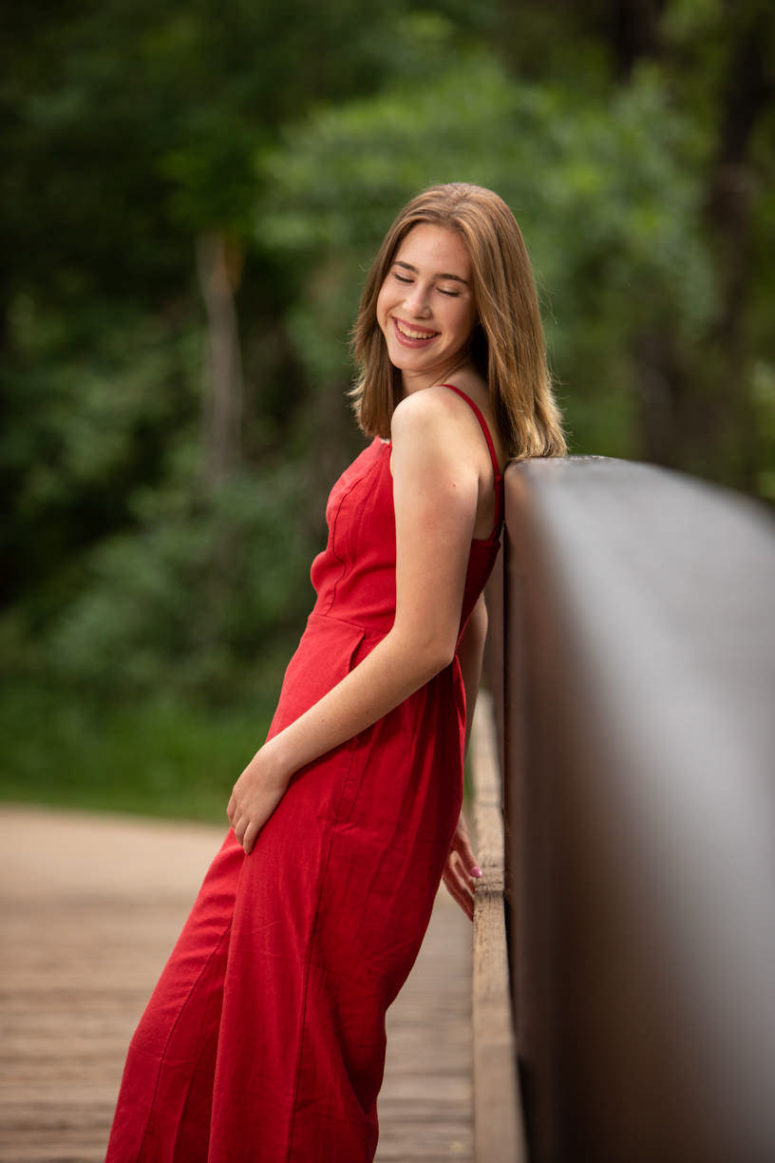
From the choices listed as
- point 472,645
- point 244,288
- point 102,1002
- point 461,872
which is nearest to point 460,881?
point 461,872

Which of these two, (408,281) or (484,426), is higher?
(408,281)

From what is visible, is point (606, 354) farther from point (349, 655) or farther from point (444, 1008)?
point (349, 655)

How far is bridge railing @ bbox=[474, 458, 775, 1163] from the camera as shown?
22.5 inches

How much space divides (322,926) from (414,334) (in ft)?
2.17

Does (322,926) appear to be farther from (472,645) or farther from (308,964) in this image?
(472,645)

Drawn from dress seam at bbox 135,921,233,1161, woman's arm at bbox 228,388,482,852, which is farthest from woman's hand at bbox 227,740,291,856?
dress seam at bbox 135,921,233,1161

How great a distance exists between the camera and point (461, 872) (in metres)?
1.67

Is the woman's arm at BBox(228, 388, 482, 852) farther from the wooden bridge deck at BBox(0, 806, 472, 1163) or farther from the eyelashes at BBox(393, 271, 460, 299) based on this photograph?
the wooden bridge deck at BBox(0, 806, 472, 1163)

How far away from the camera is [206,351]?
33.7 feet

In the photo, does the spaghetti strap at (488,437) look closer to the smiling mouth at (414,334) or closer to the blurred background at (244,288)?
the smiling mouth at (414,334)

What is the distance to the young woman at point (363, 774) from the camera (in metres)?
1.37

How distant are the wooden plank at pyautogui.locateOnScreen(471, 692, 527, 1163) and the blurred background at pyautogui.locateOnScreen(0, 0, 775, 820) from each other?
20.6 ft

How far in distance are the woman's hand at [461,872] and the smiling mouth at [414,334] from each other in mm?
601

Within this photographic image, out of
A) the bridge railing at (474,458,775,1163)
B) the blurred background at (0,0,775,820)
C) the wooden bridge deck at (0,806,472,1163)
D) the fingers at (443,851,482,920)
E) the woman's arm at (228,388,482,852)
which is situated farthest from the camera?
the blurred background at (0,0,775,820)
